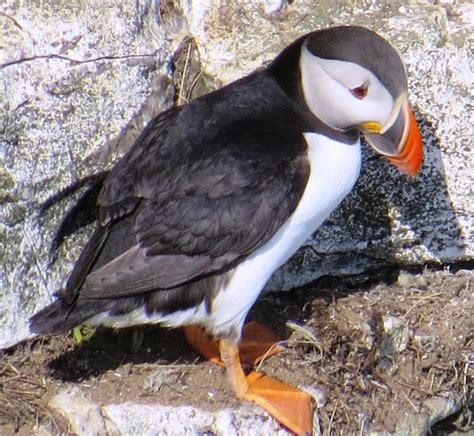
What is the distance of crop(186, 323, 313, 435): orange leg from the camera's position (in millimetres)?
4391

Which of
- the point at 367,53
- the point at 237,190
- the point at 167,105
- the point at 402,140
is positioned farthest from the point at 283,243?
the point at 167,105

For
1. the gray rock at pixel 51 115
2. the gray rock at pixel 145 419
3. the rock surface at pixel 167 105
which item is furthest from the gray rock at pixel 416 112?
the gray rock at pixel 145 419

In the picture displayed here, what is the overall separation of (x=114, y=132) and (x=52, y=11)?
49 centimetres

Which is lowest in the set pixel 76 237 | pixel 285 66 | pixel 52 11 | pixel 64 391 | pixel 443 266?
pixel 443 266

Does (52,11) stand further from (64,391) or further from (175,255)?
(64,391)

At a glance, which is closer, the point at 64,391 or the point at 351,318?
the point at 64,391

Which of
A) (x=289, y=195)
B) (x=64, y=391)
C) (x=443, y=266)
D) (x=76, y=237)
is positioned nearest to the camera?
(x=289, y=195)

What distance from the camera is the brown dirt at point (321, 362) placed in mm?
4477

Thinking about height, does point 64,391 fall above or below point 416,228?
above

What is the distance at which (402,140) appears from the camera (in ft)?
14.1

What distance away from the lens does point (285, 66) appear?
14.6 ft

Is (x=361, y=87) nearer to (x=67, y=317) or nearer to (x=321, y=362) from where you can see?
(x=321, y=362)

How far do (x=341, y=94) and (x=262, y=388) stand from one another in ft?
3.56

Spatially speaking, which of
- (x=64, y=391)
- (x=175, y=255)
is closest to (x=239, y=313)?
(x=175, y=255)
